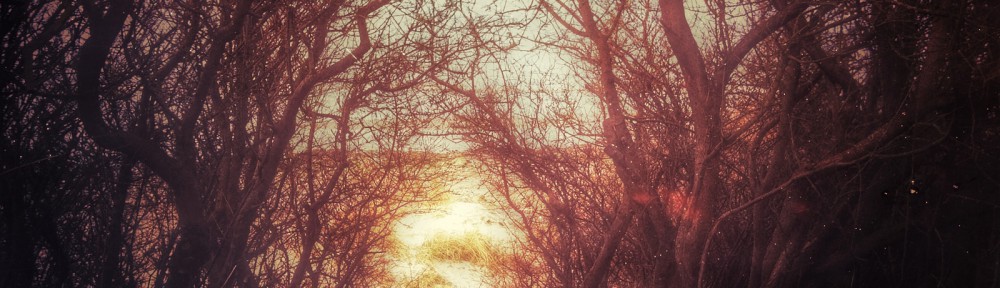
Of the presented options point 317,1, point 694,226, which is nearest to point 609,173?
point 694,226

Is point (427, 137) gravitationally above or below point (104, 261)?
above

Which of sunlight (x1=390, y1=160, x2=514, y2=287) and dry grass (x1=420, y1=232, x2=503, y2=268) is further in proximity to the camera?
dry grass (x1=420, y1=232, x2=503, y2=268)

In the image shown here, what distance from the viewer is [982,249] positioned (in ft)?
13.1

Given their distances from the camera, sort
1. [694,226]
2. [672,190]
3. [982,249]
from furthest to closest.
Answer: [672,190], [694,226], [982,249]

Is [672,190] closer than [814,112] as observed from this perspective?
No

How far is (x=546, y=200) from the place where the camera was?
6363mm

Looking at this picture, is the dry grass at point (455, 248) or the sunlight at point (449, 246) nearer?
the sunlight at point (449, 246)

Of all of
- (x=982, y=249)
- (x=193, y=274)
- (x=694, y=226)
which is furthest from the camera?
(x=694, y=226)

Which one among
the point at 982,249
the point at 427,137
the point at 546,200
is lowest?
the point at 982,249

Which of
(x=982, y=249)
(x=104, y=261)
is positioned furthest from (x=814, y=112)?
(x=104, y=261)

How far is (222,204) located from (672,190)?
3831 millimetres

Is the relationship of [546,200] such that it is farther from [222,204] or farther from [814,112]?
[222,204]

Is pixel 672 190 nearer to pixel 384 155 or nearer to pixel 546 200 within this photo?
pixel 546 200

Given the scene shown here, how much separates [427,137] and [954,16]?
15.6 ft
